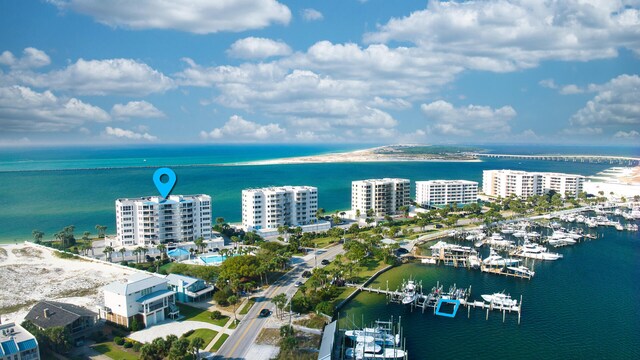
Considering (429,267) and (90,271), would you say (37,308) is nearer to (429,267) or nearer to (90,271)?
(90,271)

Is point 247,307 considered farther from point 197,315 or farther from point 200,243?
point 200,243

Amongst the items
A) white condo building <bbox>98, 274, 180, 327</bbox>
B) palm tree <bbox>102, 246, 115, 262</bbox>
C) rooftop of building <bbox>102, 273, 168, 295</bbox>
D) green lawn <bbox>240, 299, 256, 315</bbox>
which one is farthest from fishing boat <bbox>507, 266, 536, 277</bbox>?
palm tree <bbox>102, 246, 115, 262</bbox>

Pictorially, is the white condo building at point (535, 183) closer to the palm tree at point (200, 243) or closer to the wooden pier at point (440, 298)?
the wooden pier at point (440, 298)

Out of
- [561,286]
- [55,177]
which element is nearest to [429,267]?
[561,286]

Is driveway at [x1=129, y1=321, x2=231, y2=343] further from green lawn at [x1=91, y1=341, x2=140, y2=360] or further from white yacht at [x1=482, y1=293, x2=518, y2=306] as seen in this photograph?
white yacht at [x1=482, y1=293, x2=518, y2=306]

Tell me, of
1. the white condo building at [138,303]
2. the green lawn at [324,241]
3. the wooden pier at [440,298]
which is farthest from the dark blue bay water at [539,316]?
the white condo building at [138,303]
